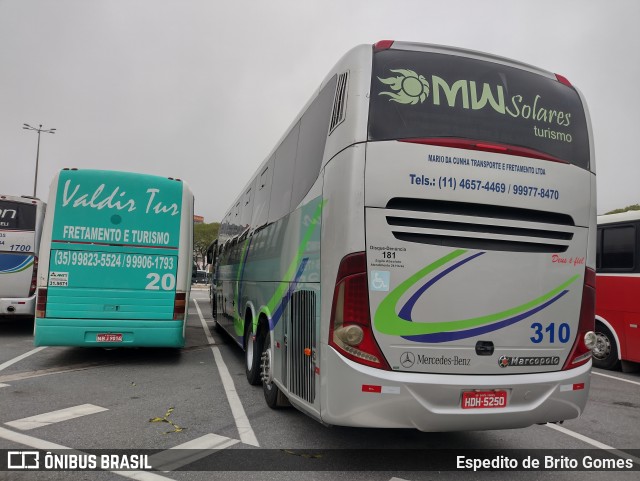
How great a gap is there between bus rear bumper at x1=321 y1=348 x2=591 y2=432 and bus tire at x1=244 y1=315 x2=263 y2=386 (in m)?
2.93

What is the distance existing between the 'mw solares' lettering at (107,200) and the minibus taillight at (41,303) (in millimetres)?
1442

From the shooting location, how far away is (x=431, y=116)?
4.27 m

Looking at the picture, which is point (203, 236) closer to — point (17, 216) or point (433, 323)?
point (17, 216)

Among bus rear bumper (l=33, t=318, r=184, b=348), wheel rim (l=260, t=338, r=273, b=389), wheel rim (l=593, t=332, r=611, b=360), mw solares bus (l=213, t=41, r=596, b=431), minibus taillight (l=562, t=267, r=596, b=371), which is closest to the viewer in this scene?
mw solares bus (l=213, t=41, r=596, b=431)

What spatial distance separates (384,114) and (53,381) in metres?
6.28

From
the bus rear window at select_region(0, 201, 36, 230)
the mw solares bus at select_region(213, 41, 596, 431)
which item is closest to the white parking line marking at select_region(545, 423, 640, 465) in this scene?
the mw solares bus at select_region(213, 41, 596, 431)

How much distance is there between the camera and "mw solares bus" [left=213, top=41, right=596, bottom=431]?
392 cm

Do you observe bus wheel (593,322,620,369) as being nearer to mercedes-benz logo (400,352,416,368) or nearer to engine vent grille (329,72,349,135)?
mercedes-benz logo (400,352,416,368)

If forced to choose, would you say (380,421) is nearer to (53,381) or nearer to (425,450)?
(425,450)

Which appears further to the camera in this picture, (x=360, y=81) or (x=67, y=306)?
(x=67, y=306)

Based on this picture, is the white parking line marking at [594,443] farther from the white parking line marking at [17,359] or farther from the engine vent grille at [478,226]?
the white parking line marking at [17,359]

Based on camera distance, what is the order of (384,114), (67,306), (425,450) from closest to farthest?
(384,114), (425,450), (67,306)

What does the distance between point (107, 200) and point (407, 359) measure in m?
6.48

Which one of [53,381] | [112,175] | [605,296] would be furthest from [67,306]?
[605,296]
